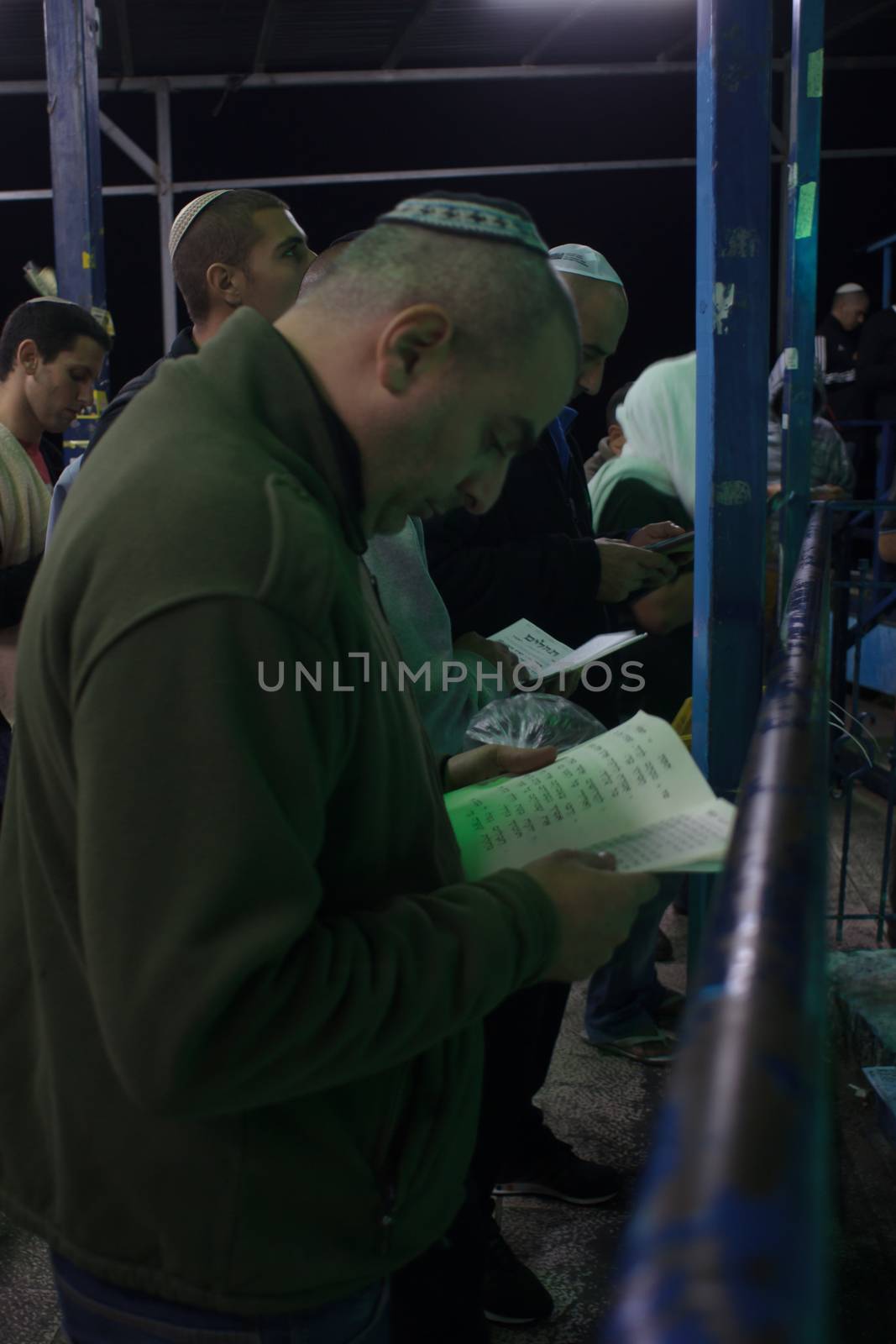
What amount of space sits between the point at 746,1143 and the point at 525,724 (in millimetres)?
1659

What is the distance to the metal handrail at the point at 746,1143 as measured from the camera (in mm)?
412

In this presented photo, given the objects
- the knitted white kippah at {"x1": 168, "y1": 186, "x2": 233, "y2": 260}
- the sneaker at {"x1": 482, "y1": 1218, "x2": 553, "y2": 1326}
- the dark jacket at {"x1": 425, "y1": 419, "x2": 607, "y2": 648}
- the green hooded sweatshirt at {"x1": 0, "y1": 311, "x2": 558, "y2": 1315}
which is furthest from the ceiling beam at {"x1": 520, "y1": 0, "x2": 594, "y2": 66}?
the green hooded sweatshirt at {"x1": 0, "y1": 311, "x2": 558, "y2": 1315}

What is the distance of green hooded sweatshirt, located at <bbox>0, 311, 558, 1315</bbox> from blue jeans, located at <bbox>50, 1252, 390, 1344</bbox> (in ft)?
0.10

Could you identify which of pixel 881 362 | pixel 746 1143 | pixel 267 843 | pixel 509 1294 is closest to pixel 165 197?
pixel 881 362

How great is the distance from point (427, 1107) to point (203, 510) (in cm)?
58

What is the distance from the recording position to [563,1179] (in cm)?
256

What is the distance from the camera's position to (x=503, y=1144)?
70.8 inches

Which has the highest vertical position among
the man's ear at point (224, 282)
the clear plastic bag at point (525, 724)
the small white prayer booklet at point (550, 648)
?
the man's ear at point (224, 282)

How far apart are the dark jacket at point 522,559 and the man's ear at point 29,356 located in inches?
50.9

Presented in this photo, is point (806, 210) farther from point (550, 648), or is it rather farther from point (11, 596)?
point (11, 596)

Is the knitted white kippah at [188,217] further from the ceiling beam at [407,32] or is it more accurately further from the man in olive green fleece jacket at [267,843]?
the ceiling beam at [407,32]

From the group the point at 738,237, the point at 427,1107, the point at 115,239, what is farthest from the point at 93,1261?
the point at 115,239

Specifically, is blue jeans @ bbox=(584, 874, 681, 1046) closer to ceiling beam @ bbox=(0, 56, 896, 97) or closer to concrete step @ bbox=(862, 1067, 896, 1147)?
concrete step @ bbox=(862, 1067, 896, 1147)

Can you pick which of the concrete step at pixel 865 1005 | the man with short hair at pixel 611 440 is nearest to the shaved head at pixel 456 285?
the concrete step at pixel 865 1005
